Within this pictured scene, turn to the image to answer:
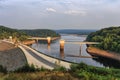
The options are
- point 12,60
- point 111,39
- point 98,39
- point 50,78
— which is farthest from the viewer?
point 98,39

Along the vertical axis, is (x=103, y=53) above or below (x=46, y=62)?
below

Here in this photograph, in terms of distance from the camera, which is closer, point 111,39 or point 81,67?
point 81,67

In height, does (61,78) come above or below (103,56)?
above

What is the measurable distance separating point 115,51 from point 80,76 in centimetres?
8107

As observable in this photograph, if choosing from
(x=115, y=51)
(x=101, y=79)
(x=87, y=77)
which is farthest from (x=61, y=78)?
(x=115, y=51)

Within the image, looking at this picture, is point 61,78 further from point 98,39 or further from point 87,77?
point 98,39

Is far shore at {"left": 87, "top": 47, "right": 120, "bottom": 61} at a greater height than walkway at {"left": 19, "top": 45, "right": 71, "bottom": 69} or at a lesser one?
lesser

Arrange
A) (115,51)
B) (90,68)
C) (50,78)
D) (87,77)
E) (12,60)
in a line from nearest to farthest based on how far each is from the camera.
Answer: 1. (50,78)
2. (87,77)
3. (90,68)
4. (12,60)
5. (115,51)

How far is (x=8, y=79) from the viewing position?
15.2m

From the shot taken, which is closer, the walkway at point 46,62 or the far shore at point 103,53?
the walkway at point 46,62

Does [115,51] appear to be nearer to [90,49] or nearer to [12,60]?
[90,49]

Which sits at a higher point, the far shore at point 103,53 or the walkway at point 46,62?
the walkway at point 46,62

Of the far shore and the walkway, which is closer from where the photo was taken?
the walkway

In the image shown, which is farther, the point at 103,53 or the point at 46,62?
the point at 103,53
